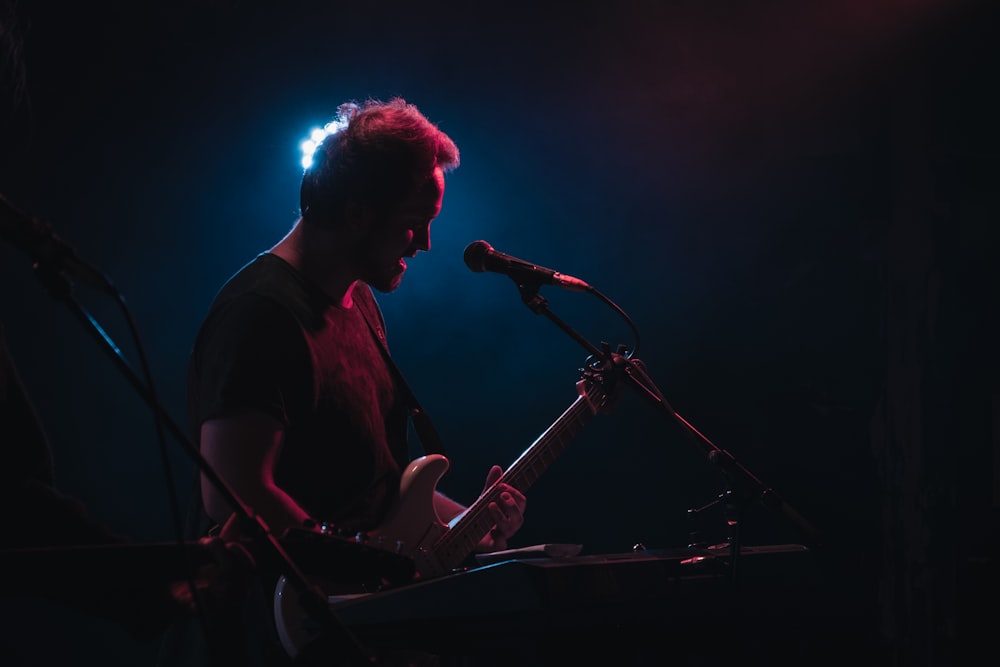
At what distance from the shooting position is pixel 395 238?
9.07ft

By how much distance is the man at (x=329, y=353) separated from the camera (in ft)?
7.18

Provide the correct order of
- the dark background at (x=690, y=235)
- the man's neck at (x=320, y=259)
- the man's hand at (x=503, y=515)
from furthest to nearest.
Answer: the dark background at (x=690, y=235)
the man's hand at (x=503, y=515)
the man's neck at (x=320, y=259)

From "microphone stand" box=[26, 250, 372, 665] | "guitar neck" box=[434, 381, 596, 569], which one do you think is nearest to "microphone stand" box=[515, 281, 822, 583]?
"guitar neck" box=[434, 381, 596, 569]

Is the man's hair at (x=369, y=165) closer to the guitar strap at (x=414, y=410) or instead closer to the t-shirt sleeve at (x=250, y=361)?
the guitar strap at (x=414, y=410)

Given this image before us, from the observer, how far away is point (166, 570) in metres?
1.33

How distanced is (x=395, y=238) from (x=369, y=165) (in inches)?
10.2

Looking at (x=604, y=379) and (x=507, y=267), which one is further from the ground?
(x=507, y=267)

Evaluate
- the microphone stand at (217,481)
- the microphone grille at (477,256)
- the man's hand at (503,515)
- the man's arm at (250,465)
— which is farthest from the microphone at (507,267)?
the microphone stand at (217,481)

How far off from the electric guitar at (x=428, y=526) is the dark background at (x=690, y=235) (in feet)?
5.92

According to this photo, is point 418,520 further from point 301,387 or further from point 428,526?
point 301,387

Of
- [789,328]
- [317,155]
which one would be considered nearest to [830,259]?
[789,328]

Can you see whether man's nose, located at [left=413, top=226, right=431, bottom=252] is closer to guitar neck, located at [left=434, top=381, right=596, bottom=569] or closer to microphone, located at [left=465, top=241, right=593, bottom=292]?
microphone, located at [left=465, top=241, right=593, bottom=292]

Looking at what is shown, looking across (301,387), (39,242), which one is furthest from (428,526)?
(39,242)

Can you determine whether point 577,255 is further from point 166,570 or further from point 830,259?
point 166,570
